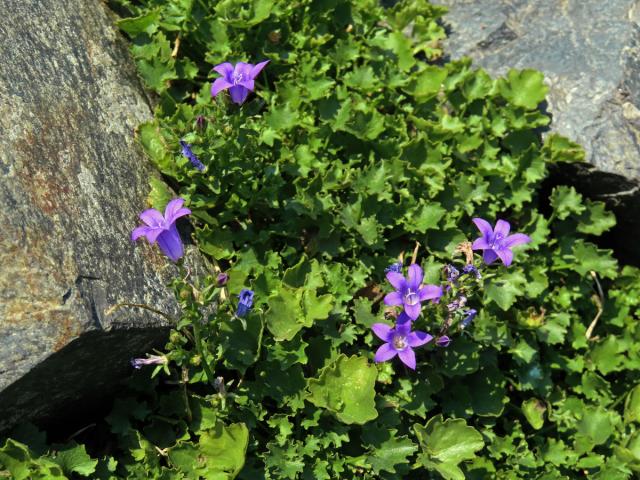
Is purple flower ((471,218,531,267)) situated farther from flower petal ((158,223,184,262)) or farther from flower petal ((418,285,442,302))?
flower petal ((158,223,184,262))

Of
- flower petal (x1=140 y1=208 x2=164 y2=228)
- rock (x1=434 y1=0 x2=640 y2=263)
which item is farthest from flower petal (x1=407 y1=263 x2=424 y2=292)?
rock (x1=434 y1=0 x2=640 y2=263)

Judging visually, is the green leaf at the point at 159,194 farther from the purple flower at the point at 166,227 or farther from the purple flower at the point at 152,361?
the purple flower at the point at 152,361

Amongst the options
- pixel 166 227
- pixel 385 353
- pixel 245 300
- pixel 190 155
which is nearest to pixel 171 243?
pixel 166 227

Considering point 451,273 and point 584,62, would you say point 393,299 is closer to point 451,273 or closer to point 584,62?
point 451,273

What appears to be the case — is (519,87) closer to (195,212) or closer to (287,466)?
(195,212)

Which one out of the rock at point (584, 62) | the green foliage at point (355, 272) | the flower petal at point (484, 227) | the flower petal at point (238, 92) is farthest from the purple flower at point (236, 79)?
the rock at point (584, 62)

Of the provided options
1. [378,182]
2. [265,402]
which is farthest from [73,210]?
[378,182]
